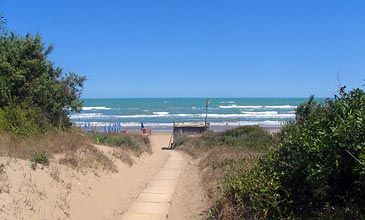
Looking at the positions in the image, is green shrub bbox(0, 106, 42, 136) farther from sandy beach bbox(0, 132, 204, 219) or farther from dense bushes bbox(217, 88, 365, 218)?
dense bushes bbox(217, 88, 365, 218)

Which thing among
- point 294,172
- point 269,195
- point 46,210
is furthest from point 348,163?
point 46,210

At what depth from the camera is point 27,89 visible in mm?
17828

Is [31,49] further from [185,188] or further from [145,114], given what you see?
[145,114]

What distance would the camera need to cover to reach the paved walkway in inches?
417

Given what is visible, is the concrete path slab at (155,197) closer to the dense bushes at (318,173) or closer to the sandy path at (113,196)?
the sandy path at (113,196)

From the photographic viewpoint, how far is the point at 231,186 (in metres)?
9.77

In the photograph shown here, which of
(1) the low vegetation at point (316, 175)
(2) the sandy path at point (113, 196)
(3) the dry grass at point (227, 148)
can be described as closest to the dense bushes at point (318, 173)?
(1) the low vegetation at point (316, 175)

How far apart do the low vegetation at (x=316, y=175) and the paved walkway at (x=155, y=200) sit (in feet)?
6.14

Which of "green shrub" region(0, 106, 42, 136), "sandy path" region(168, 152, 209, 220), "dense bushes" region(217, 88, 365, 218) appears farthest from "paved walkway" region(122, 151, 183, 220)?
"green shrub" region(0, 106, 42, 136)

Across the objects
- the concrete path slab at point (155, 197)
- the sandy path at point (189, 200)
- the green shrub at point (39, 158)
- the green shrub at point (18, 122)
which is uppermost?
the green shrub at point (18, 122)

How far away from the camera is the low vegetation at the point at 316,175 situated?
6211mm

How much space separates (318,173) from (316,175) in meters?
0.05

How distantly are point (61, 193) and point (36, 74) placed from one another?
9539 millimetres

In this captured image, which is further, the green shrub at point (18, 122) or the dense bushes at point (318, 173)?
the green shrub at point (18, 122)
